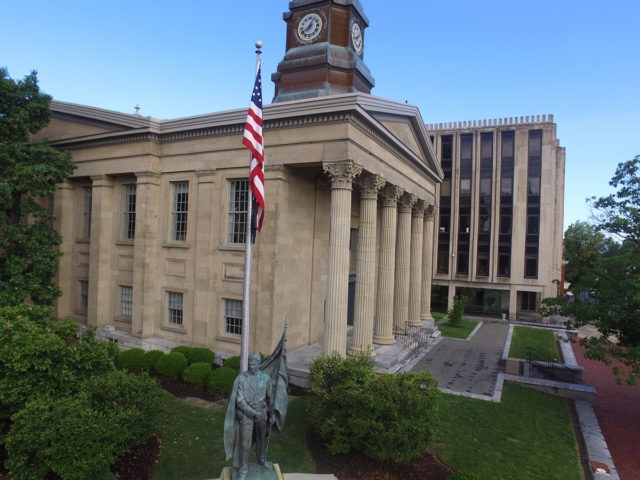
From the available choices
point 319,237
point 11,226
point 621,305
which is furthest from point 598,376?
point 11,226

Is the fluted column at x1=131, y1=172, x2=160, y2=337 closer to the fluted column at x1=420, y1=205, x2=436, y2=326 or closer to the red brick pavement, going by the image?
the fluted column at x1=420, y1=205, x2=436, y2=326

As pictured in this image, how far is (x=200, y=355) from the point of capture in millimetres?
17609

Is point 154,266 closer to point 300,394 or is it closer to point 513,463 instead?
point 300,394

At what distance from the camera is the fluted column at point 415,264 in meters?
27.4

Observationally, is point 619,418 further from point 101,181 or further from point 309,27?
point 101,181

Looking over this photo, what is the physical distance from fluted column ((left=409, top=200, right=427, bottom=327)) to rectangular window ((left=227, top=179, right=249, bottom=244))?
41.9 ft

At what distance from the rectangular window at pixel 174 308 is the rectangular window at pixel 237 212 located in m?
4.37

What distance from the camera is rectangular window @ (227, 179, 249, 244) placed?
19.3 metres

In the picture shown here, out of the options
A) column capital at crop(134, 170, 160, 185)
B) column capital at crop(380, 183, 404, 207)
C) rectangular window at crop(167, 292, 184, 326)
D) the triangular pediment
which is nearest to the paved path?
column capital at crop(380, 183, 404, 207)

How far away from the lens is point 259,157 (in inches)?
414

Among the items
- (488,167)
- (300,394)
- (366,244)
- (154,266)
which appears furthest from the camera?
(488,167)

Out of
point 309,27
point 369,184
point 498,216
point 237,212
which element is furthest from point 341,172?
point 498,216

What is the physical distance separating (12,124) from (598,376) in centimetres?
3142

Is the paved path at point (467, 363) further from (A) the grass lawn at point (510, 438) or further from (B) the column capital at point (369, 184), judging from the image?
(B) the column capital at point (369, 184)
